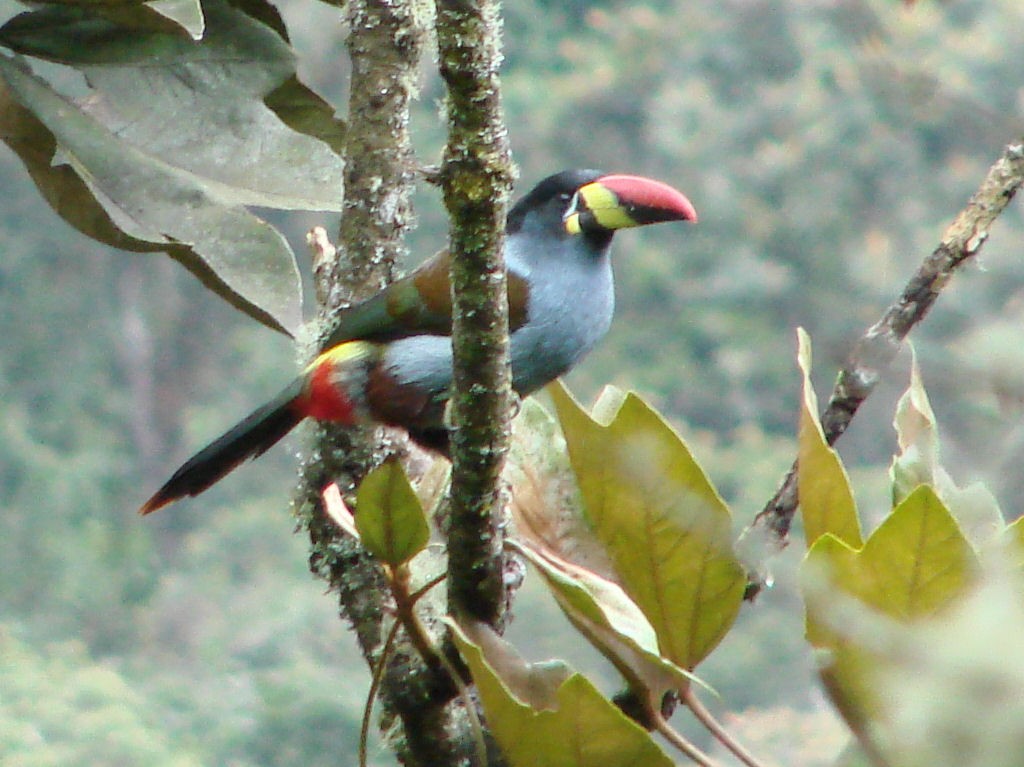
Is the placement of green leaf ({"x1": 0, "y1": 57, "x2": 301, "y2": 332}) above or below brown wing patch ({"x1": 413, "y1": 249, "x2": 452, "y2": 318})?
below

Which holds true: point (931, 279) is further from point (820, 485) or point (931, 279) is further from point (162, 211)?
point (162, 211)

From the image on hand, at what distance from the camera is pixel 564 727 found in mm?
1096

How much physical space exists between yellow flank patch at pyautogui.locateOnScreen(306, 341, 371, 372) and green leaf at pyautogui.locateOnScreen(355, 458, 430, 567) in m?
0.71

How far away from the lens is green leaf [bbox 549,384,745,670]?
4.03ft

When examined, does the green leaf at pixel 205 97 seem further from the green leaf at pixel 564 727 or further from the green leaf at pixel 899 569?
the green leaf at pixel 899 569

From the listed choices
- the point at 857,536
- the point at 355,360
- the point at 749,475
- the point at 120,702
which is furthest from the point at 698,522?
the point at 749,475

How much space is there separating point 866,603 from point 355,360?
1.30 m

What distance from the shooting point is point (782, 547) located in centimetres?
137

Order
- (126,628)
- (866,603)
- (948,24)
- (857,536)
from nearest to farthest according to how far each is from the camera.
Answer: (866,603) → (857,536) → (948,24) → (126,628)

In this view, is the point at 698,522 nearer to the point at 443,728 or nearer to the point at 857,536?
the point at 857,536

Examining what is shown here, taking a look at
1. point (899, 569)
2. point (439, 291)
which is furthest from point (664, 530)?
point (439, 291)

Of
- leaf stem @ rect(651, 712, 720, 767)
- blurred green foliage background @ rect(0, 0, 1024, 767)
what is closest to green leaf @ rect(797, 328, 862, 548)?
leaf stem @ rect(651, 712, 720, 767)

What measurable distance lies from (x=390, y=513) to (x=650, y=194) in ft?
3.69

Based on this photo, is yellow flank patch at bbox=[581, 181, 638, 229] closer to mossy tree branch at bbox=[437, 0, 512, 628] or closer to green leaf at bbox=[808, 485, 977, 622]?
mossy tree branch at bbox=[437, 0, 512, 628]
